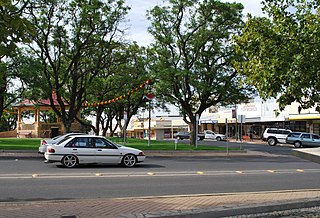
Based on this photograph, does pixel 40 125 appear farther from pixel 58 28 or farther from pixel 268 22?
pixel 268 22

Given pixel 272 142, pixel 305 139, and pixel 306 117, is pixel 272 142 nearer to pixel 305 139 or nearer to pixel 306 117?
pixel 306 117

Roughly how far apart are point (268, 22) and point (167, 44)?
830 inches

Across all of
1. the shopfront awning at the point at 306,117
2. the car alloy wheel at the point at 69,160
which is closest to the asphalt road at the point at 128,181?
the car alloy wheel at the point at 69,160

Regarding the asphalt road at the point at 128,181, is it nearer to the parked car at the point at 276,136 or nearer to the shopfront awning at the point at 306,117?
the shopfront awning at the point at 306,117

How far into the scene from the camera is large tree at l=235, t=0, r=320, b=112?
26.9ft

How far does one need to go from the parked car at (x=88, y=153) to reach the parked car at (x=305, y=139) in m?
25.5

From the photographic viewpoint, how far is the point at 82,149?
53.9 feet

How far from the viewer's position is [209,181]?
13.2 meters

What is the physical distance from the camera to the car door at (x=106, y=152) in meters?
16.6

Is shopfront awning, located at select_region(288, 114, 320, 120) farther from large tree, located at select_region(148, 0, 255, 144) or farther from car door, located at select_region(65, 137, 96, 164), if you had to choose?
car door, located at select_region(65, 137, 96, 164)

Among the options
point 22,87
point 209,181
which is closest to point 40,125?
point 22,87

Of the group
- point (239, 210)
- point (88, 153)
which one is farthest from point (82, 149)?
point (239, 210)

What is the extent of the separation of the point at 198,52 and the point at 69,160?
53.5 ft

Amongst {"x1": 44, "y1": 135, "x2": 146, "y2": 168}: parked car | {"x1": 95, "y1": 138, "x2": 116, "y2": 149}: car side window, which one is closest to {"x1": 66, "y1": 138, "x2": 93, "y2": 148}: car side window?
{"x1": 44, "y1": 135, "x2": 146, "y2": 168}: parked car
